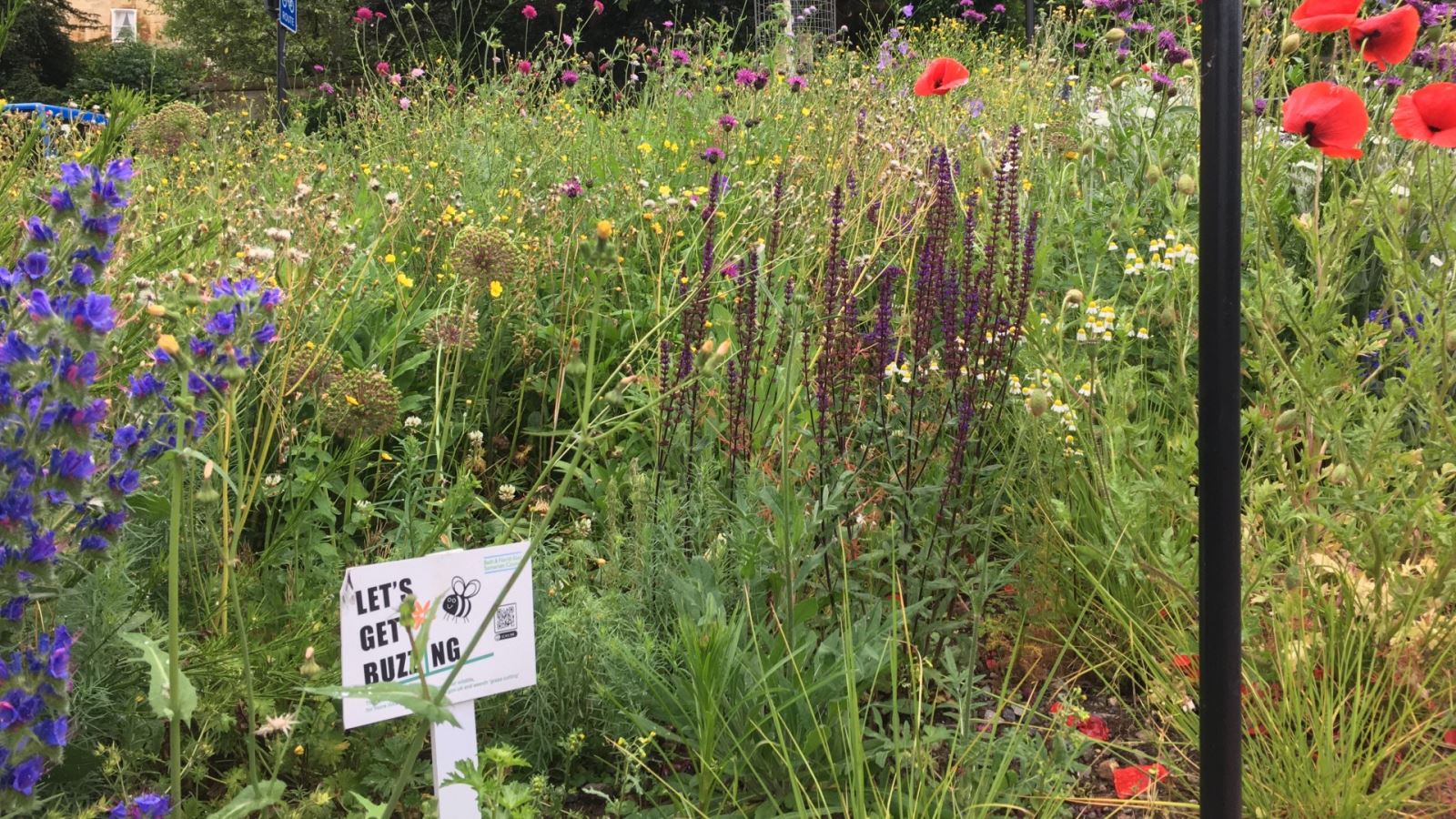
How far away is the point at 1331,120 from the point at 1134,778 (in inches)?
41.2

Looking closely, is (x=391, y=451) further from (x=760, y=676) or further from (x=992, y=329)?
(x=992, y=329)

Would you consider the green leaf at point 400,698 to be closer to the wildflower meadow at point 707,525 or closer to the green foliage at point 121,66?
the wildflower meadow at point 707,525

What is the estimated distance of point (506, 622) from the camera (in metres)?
1.41

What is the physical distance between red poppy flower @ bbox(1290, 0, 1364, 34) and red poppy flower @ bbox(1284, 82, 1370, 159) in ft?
0.27

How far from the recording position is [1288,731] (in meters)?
1.46

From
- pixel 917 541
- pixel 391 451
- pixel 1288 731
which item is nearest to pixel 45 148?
pixel 391 451

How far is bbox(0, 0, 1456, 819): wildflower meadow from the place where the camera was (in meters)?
1.18

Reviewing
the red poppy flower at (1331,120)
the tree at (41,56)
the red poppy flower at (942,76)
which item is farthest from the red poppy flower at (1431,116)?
the tree at (41,56)

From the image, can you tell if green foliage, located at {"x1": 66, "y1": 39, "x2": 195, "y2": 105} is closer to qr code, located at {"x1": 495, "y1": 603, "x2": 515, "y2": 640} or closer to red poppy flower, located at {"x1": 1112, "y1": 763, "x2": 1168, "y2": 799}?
qr code, located at {"x1": 495, "y1": 603, "x2": 515, "y2": 640}

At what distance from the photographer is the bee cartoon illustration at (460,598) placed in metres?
1.35

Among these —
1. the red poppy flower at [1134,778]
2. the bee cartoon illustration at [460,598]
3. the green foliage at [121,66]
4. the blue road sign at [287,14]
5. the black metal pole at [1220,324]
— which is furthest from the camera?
the green foliage at [121,66]

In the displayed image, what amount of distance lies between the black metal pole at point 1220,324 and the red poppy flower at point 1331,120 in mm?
416

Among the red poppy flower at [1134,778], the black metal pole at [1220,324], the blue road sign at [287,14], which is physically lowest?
the red poppy flower at [1134,778]

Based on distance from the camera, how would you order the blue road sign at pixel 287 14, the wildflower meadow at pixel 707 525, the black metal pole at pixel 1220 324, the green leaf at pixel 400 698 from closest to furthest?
1. the green leaf at pixel 400 698
2. the black metal pole at pixel 1220 324
3. the wildflower meadow at pixel 707 525
4. the blue road sign at pixel 287 14
